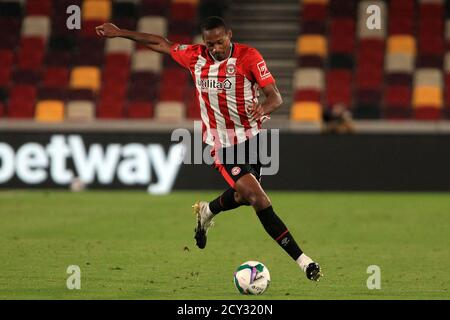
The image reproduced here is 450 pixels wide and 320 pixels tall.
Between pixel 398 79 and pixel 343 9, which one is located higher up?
pixel 343 9

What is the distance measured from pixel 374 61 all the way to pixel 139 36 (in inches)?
503

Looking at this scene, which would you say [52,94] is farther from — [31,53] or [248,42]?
[248,42]

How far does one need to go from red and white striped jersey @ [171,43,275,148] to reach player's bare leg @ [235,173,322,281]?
0.44 metres

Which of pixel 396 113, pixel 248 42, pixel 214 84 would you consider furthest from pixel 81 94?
pixel 214 84

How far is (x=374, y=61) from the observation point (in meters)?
21.2

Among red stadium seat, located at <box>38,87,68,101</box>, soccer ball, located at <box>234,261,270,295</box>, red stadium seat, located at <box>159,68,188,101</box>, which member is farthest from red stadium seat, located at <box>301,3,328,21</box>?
soccer ball, located at <box>234,261,270,295</box>

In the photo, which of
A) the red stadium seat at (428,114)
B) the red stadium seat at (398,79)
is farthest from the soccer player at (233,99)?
the red stadium seat at (398,79)

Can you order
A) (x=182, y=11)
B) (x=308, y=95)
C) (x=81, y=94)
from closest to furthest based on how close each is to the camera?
(x=308, y=95)
(x=81, y=94)
(x=182, y=11)

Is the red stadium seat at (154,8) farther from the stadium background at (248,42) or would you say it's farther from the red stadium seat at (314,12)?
the red stadium seat at (314,12)

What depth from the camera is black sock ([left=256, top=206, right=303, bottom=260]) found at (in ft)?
26.5

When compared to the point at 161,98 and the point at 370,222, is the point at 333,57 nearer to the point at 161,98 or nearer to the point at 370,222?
→ the point at 161,98

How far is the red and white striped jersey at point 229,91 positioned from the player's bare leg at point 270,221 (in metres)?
0.44

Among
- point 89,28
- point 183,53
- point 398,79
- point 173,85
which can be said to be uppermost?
point 89,28
